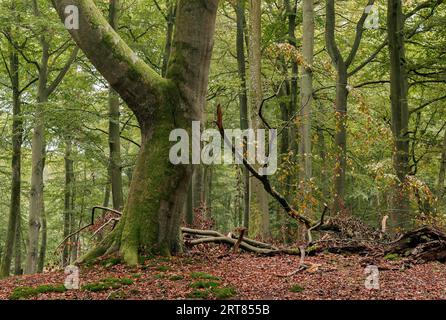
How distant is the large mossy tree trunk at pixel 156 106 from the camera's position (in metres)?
6.72

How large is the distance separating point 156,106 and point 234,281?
2826 millimetres

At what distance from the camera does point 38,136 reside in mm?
14367

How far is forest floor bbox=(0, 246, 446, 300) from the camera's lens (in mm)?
5027

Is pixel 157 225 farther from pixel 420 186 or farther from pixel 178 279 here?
pixel 420 186

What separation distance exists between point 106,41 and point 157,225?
2.75m

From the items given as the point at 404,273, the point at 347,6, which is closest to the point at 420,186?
the point at 404,273

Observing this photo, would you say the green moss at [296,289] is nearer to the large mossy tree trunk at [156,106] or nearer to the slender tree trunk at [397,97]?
the large mossy tree trunk at [156,106]

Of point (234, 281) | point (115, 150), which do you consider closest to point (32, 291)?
point (234, 281)

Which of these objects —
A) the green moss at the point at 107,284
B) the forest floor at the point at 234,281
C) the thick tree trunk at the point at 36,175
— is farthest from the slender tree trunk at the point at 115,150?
the green moss at the point at 107,284

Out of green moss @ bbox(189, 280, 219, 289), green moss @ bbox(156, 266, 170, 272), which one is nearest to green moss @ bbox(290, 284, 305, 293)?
green moss @ bbox(189, 280, 219, 289)

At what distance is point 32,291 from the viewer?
5371 mm

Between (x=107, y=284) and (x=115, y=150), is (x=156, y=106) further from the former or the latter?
(x=115, y=150)

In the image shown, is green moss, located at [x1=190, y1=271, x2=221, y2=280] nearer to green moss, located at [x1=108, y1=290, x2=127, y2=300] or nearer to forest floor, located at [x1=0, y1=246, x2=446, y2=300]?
forest floor, located at [x1=0, y1=246, x2=446, y2=300]

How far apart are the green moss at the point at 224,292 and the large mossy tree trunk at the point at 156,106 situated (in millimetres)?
1913
